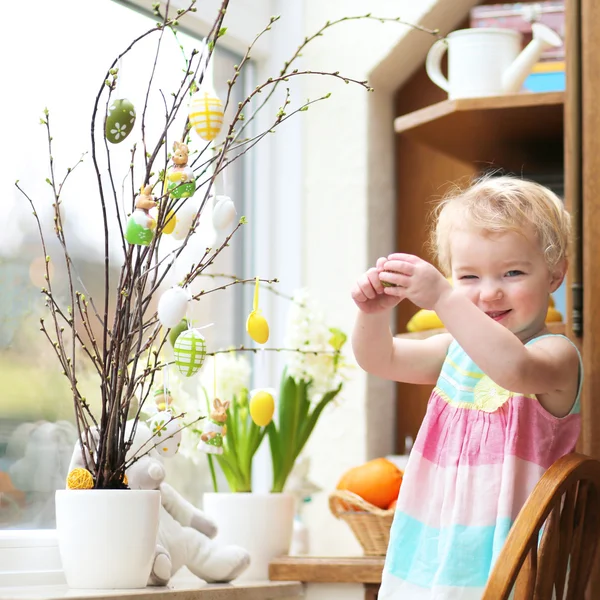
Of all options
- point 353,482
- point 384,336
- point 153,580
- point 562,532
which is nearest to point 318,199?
point 353,482

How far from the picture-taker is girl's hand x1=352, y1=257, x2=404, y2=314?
125 cm

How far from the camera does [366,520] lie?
5.67 feet

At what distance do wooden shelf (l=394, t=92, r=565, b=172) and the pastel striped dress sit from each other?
0.57 meters

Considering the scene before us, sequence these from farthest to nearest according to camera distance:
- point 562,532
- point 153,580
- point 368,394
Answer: point 368,394
point 153,580
point 562,532

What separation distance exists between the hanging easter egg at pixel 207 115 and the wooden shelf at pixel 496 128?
1.78 ft

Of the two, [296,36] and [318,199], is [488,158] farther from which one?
[296,36]

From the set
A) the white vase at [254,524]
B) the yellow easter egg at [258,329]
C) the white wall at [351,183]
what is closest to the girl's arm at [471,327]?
the yellow easter egg at [258,329]

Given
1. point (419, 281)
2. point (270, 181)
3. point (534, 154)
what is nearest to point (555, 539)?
point (419, 281)

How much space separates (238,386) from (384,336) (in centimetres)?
52

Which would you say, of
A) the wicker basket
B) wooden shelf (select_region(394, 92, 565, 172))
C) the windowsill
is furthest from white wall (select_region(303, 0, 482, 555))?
the windowsill

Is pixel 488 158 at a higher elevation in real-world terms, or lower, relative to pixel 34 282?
higher

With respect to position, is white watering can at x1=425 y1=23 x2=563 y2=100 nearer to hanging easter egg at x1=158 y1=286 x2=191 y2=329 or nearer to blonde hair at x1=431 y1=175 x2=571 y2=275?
blonde hair at x1=431 y1=175 x2=571 y2=275

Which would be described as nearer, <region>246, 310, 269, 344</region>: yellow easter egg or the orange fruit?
<region>246, 310, 269, 344</region>: yellow easter egg

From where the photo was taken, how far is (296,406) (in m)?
1.84
